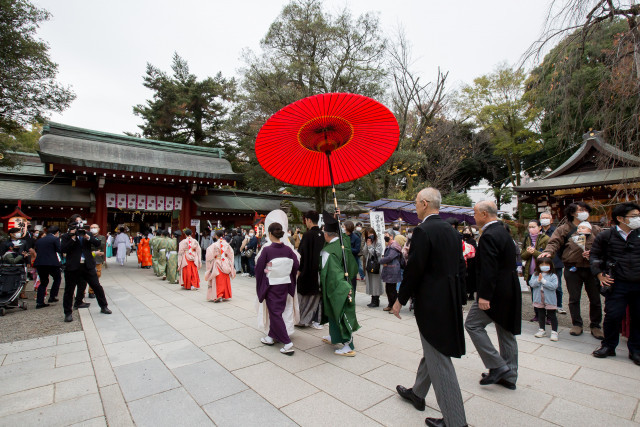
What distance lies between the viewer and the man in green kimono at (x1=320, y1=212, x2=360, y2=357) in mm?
3633

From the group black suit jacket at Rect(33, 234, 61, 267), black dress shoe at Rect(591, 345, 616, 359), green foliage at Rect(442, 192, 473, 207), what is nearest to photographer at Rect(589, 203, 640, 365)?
black dress shoe at Rect(591, 345, 616, 359)

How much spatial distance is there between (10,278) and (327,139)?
650 centimetres

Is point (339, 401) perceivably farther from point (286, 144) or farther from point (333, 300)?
point (286, 144)

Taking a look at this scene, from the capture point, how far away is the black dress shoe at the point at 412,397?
8.47 ft

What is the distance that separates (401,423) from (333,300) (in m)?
1.46

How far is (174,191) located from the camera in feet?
48.2

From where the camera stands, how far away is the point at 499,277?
118 inches

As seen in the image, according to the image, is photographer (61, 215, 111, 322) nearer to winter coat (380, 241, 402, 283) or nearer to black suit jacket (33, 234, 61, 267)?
black suit jacket (33, 234, 61, 267)

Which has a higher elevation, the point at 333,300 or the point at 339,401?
the point at 333,300

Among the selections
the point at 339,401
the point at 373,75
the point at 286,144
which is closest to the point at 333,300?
the point at 339,401

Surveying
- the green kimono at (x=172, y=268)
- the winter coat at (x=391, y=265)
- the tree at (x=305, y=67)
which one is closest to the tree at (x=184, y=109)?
the tree at (x=305, y=67)

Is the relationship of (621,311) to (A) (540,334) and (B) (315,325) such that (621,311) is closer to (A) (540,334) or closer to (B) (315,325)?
(A) (540,334)

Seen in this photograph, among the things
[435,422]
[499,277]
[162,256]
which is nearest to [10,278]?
[162,256]

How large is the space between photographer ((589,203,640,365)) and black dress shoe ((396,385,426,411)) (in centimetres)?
260
